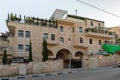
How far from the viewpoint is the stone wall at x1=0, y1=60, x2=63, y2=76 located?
26.9 meters

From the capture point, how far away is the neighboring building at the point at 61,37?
1455 inches

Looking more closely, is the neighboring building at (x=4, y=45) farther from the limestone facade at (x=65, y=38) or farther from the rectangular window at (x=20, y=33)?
the rectangular window at (x=20, y=33)

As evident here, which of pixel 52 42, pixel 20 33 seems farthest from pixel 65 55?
pixel 20 33

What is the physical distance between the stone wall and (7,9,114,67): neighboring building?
25.7 feet

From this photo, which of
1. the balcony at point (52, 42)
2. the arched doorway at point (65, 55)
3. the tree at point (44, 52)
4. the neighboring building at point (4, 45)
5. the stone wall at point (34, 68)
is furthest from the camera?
the arched doorway at point (65, 55)

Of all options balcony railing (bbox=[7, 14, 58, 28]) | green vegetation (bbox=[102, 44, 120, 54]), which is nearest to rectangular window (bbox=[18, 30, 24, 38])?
balcony railing (bbox=[7, 14, 58, 28])

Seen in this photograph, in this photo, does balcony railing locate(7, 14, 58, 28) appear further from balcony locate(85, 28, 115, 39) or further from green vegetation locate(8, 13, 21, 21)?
balcony locate(85, 28, 115, 39)

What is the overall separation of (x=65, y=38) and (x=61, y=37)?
986mm

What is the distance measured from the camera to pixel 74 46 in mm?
44594

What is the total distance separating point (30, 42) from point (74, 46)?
1231cm

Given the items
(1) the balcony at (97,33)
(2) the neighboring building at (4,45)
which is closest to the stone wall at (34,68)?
(2) the neighboring building at (4,45)

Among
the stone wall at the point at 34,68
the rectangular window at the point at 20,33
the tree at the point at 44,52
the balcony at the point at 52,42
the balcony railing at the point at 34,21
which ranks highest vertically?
the balcony railing at the point at 34,21

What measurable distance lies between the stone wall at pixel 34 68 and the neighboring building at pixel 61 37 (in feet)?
25.7

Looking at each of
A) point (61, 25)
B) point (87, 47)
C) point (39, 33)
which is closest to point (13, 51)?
point (39, 33)
